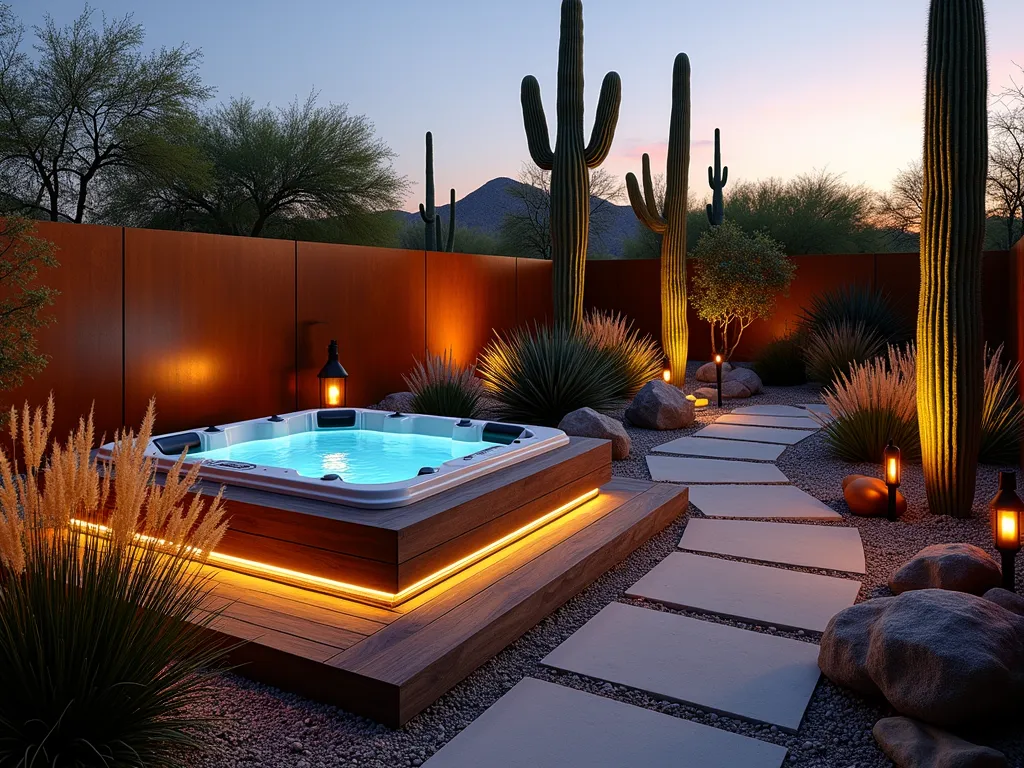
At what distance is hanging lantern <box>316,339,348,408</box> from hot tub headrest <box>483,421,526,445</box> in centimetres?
170

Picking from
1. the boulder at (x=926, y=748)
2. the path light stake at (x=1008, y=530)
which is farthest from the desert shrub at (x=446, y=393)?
the boulder at (x=926, y=748)

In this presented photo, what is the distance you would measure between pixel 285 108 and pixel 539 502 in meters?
13.3

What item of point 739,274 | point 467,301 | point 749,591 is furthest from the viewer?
point 739,274

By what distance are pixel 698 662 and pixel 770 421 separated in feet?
16.6

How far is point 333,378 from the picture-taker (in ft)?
19.5

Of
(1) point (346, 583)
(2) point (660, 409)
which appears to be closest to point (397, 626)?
(1) point (346, 583)

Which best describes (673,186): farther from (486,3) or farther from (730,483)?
(730,483)

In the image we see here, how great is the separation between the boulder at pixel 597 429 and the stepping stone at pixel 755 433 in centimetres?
122

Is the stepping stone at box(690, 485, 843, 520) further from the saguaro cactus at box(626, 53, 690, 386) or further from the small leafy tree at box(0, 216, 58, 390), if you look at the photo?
the saguaro cactus at box(626, 53, 690, 386)

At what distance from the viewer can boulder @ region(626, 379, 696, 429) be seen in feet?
22.0

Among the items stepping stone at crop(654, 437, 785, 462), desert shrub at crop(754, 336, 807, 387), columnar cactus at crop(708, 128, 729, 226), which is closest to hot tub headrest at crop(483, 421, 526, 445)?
stepping stone at crop(654, 437, 785, 462)

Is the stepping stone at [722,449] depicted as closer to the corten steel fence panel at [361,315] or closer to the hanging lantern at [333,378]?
the hanging lantern at [333,378]

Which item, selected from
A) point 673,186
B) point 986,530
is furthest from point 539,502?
point 673,186

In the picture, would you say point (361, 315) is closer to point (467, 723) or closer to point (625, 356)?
point (625, 356)
